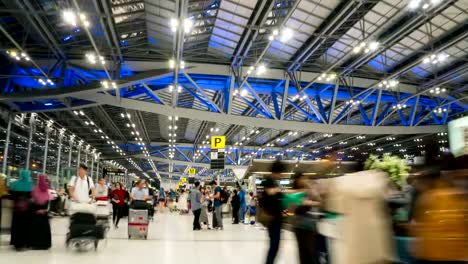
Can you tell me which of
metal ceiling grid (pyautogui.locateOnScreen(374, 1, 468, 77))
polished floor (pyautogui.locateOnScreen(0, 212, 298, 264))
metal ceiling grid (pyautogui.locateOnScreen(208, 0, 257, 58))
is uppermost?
metal ceiling grid (pyautogui.locateOnScreen(208, 0, 257, 58))

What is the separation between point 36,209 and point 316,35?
37.3 feet

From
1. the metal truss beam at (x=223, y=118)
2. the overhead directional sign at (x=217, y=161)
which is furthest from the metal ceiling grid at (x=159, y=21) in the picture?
the overhead directional sign at (x=217, y=161)

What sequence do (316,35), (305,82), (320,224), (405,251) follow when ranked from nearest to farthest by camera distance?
(405,251) → (320,224) → (316,35) → (305,82)

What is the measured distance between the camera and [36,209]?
8875 millimetres

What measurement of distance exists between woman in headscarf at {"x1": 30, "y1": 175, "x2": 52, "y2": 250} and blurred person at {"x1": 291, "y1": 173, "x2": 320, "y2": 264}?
19.1ft

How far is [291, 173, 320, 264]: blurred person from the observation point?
5.39 meters

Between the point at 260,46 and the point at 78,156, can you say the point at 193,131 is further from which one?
the point at 260,46

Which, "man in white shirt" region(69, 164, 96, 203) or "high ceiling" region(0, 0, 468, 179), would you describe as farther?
"high ceiling" region(0, 0, 468, 179)

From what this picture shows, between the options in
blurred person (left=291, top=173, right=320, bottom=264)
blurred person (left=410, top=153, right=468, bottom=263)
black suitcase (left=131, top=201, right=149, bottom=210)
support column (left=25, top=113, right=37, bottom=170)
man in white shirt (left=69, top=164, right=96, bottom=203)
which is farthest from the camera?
support column (left=25, top=113, right=37, bottom=170)

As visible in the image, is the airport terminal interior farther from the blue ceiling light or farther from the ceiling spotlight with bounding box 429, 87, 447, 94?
the ceiling spotlight with bounding box 429, 87, 447, 94

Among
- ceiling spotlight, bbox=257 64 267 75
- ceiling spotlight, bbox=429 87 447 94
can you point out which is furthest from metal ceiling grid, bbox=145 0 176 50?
ceiling spotlight, bbox=429 87 447 94

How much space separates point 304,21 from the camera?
52.0ft

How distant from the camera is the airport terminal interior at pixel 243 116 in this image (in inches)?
160

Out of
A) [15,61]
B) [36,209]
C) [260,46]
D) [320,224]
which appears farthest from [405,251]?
[15,61]
